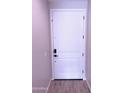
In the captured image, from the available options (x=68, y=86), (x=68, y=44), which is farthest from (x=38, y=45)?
(x=68, y=44)

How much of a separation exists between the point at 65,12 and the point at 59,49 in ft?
4.08

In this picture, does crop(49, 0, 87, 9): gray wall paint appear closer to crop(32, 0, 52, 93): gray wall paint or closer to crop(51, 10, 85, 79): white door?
crop(51, 10, 85, 79): white door

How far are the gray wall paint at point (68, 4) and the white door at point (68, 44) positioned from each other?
0.43 feet

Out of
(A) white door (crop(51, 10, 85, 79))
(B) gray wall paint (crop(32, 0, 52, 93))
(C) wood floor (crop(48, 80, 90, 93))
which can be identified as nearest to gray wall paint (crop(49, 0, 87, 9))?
(A) white door (crop(51, 10, 85, 79))

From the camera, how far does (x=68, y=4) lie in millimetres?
5324

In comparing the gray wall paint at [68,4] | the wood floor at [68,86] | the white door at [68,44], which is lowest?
the wood floor at [68,86]

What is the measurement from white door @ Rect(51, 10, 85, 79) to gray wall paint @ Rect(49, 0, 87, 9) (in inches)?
5.2

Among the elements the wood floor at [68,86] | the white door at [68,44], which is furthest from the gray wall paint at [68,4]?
the wood floor at [68,86]

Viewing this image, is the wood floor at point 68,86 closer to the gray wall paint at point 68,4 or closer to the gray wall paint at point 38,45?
the gray wall paint at point 38,45

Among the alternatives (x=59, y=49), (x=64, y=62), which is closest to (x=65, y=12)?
(x=59, y=49)

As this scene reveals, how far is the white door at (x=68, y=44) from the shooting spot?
5402 mm

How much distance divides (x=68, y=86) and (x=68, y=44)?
1388 millimetres
